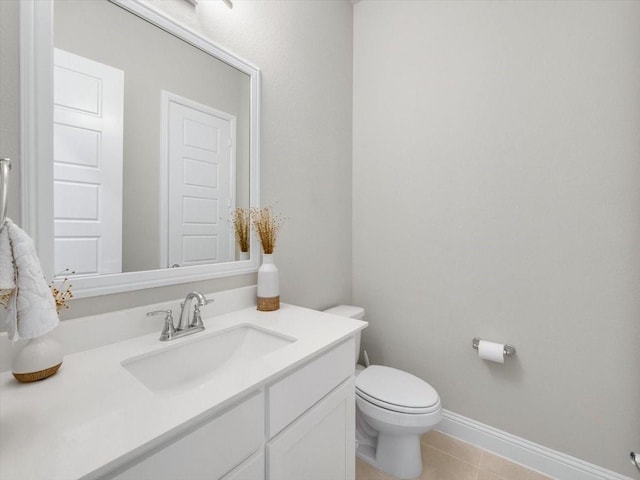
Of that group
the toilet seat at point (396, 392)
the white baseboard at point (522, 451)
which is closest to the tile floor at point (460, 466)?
the white baseboard at point (522, 451)

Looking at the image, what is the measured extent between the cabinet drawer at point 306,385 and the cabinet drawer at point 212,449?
0.14 ft

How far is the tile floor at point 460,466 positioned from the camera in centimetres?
144

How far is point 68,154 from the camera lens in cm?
87

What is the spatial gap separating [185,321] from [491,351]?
1443 mm

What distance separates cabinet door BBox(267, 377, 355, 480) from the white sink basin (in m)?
0.24

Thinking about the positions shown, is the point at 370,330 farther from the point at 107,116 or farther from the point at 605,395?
the point at 107,116

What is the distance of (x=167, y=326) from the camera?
0.99 metres

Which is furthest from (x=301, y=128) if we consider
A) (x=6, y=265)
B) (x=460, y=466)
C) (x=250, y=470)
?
(x=460, y=466)

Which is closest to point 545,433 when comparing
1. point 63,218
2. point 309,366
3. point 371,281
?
point 371,281

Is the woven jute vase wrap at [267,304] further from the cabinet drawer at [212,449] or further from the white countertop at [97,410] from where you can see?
the cabinet drawer at [212,449]

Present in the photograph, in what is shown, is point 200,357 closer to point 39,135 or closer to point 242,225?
point 242,225

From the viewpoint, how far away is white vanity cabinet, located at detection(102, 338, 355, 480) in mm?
587

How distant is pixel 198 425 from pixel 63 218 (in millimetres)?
708

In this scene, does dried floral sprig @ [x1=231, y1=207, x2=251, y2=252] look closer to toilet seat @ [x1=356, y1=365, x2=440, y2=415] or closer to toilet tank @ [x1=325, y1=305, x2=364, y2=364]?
toilet tank @ [x1=325, y1=305, x2=364, y2=364]
